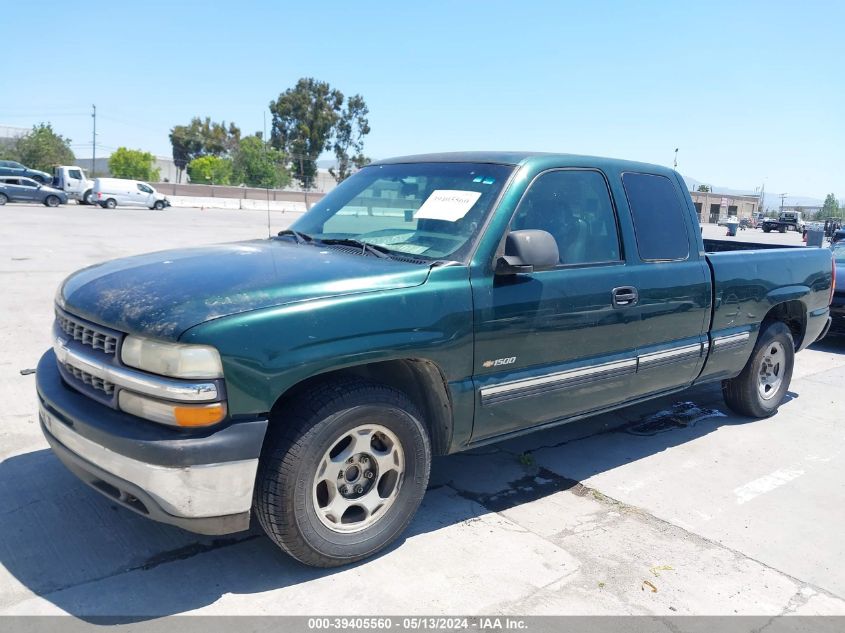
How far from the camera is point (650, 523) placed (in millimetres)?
3840

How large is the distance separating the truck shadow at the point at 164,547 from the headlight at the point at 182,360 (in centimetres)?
101

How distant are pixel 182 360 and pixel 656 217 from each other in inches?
129

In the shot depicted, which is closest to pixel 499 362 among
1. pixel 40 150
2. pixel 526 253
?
pixel 526 253

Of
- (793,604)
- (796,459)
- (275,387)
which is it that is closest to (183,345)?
(275,387)

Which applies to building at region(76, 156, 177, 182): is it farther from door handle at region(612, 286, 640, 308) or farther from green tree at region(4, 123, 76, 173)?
door handle at region(612, 286, 640, 308)

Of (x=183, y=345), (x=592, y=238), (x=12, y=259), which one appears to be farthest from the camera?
(x=12, y=259)

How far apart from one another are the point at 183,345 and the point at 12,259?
12264mm

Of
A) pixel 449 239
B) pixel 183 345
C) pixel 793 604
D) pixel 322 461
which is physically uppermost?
pixel 449 239

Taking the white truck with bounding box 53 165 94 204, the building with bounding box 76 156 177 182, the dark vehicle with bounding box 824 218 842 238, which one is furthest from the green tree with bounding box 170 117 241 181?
the dark vehicle with bounding box 824 218 842 238

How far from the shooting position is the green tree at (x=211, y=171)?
7175 cm

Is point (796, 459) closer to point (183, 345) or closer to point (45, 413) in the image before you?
point (183, 345)

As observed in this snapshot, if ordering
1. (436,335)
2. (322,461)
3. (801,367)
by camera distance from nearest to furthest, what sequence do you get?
(322,461)
(436,335)
(801,367)

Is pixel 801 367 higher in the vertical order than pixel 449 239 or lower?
lower

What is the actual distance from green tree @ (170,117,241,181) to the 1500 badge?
89.5 meters
